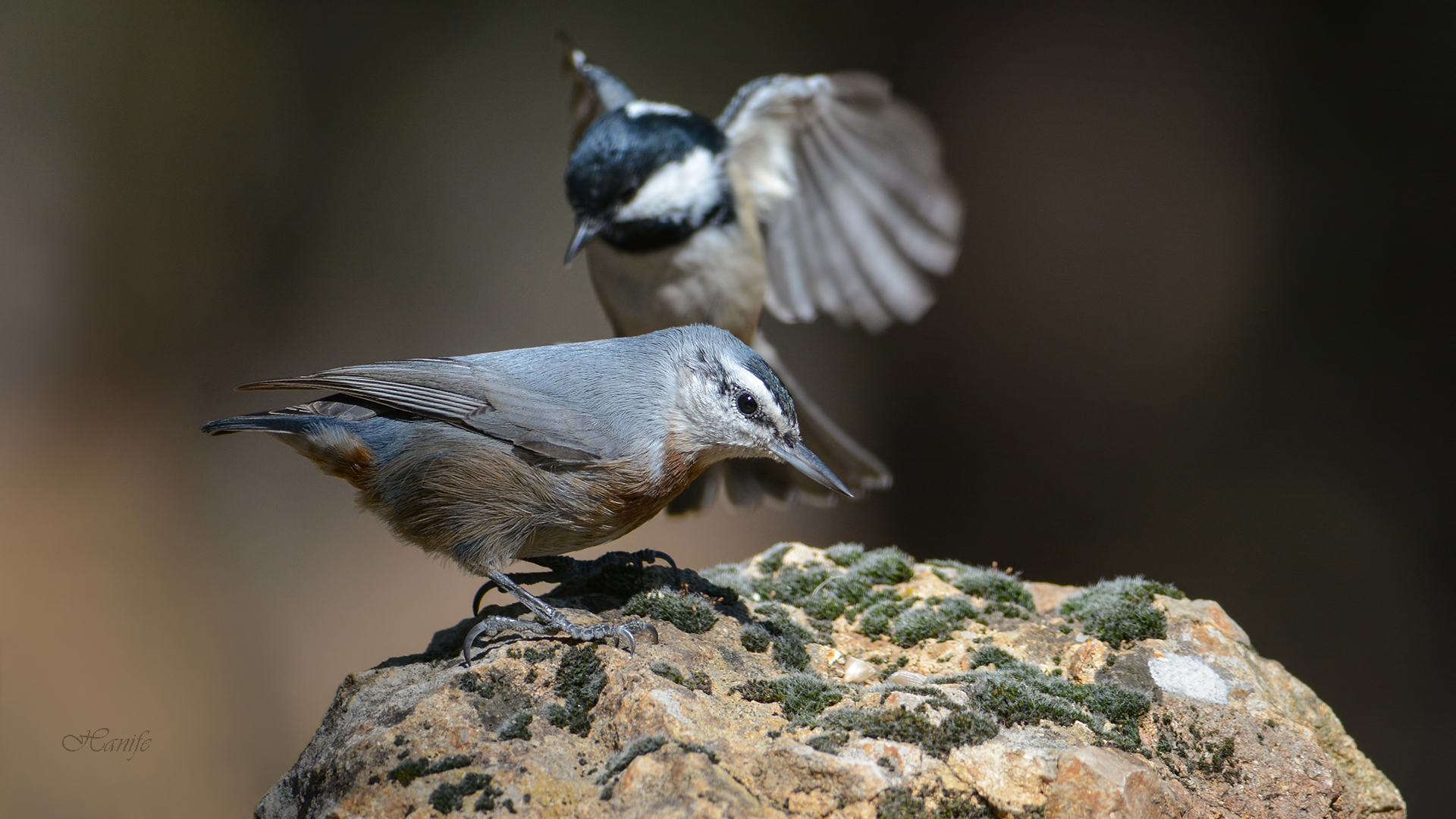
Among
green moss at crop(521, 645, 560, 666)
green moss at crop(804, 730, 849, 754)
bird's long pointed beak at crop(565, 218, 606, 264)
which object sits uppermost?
bird's long pointed beak at crop(565, 218, 606, 264)

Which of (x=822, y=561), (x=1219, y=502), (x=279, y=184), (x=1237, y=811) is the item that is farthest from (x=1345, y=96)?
(x=279, y=184)

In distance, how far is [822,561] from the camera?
3.70 m

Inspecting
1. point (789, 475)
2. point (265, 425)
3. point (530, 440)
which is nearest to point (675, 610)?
point (530, 440)

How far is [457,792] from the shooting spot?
226cm

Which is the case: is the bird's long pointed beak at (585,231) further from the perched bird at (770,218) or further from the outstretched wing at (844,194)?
the outstretched wing at (844,194)

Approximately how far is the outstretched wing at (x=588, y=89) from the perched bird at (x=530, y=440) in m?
3.02

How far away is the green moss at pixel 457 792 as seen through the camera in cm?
223

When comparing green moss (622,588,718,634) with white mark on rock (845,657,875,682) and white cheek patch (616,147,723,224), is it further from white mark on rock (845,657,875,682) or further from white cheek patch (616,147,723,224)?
white cheek patch (616,147,723,224)

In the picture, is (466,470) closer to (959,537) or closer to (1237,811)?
(1237,811)

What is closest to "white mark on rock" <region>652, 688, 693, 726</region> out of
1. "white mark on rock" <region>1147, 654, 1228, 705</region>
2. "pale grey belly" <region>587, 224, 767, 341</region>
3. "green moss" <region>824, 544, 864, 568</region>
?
"green moss" <region>824, 544, 864, 568</region>

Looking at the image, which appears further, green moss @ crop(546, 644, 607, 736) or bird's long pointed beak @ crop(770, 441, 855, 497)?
bird's long pointed beak @ crop(770, 441, 855, 497)

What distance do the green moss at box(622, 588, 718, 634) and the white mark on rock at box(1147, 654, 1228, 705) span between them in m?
1.29

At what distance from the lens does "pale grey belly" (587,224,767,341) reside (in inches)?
181

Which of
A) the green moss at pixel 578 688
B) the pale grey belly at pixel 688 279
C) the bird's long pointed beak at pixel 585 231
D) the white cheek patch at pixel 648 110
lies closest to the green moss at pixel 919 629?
the green moss at pixel 578 688
